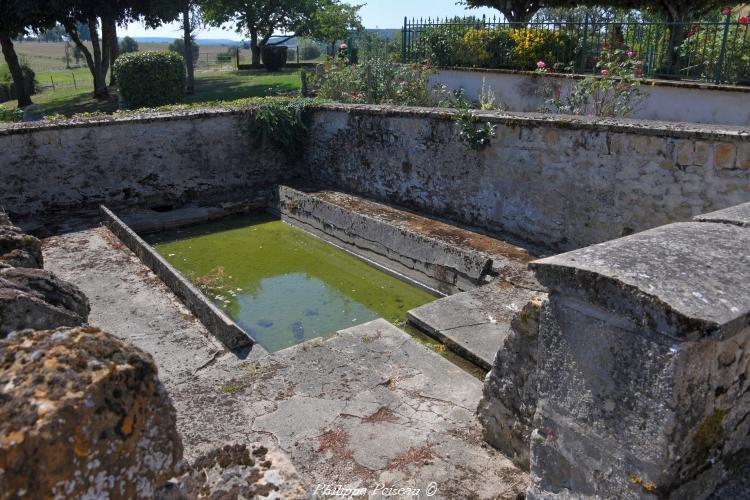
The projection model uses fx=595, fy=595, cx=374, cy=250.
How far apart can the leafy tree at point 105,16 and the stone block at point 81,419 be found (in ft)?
65.1

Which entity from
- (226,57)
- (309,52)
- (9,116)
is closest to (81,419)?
(9,116)

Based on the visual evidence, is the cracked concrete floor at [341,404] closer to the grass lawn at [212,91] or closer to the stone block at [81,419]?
the stone block at [81,419]

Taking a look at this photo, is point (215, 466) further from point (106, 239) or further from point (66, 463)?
point (106, 239)

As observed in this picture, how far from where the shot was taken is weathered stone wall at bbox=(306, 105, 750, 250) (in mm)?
5281

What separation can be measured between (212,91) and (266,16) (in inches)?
395

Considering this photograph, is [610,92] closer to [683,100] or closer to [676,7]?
[683,100]

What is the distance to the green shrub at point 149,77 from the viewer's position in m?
14.6

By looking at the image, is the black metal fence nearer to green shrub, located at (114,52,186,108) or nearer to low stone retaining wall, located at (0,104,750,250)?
low stone retaining wall, located at (0,104,750,250)

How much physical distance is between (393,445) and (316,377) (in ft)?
2.88

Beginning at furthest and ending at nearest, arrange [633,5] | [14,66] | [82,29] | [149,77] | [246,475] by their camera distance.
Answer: [82,29] < [14,66] < [633,5] < [149,77] < [246,475]

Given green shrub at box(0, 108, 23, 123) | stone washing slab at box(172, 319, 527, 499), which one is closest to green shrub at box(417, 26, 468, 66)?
green shrub at box(0, 108, 23, 123)

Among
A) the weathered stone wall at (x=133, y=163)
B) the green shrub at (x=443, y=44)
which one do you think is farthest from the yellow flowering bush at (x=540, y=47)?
the weathered stone wall at (x=133, y=163)

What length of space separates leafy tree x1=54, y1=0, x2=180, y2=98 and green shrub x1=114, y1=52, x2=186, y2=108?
5.09 m

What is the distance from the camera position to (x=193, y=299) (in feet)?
16.8
